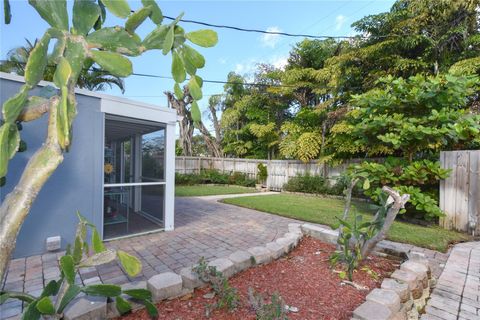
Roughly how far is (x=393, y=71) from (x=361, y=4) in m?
2.51

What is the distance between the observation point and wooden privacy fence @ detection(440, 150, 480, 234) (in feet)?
14.9

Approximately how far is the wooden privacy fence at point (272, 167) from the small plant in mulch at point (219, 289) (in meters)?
6.55

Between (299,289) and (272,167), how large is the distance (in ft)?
32.8

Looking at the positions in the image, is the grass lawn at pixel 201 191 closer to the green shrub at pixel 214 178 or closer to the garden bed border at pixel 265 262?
the green shrub at pixel 214 178

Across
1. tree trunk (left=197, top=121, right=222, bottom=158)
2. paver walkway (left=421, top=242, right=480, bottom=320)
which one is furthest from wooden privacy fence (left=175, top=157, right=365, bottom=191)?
paver walkway (left=421, top=242, right=480, bottom=320)

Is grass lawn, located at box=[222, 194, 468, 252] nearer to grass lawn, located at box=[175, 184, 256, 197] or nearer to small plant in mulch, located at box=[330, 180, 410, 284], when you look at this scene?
small plant in mulch, located at box=[330, 180, 410, 284]

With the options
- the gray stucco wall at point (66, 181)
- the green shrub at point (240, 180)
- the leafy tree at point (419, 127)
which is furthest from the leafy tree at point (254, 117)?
the gray stucco wall at point (66, 181)

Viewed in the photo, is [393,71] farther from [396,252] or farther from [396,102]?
[396,252]

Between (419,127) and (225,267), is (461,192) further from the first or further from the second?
(225,267)

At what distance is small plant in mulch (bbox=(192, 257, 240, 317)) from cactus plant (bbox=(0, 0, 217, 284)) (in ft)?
4.95

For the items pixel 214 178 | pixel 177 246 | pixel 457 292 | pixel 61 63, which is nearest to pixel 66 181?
pixel 177 246

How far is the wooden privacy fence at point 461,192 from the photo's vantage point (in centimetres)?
453

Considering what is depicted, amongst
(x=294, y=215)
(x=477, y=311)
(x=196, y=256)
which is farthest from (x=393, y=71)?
(x=196, y=256)

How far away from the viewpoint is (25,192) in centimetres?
83
